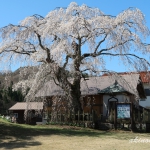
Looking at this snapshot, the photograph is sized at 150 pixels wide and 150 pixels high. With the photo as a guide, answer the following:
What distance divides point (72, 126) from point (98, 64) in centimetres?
508

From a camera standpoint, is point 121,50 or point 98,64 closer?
point 121,50

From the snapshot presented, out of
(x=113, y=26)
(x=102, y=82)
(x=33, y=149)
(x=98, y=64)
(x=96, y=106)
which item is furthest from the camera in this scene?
(x=102, y=82)

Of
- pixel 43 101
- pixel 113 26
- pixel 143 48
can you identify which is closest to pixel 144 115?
pixel 143 48

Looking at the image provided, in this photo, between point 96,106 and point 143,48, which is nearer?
point 143,48

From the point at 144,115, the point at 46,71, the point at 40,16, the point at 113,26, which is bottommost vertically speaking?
the point at 144,115

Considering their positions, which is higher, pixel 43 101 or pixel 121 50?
pixel 121 50

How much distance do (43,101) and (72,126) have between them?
10.3 ft

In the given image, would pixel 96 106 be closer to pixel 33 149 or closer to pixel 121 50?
pixel 121 50

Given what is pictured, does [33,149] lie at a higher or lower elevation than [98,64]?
lower

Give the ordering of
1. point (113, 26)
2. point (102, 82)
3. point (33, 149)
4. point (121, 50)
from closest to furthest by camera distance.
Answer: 1. point (33, 149)
2. point (113, 26)
3. point (121, 50)
4. point (102, 82)

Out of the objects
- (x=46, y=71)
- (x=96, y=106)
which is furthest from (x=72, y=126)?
(x=96, y=106)

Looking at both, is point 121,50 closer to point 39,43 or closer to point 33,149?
point 39,43

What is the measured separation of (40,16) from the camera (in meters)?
19.9

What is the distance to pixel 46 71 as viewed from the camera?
18.7 metres
